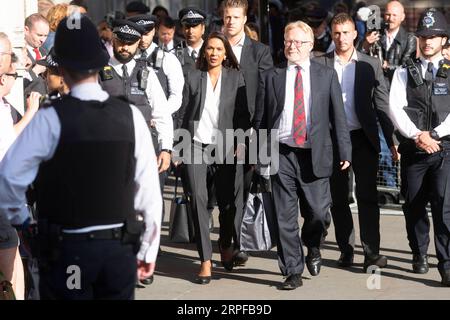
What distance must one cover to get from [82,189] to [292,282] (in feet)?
12.3

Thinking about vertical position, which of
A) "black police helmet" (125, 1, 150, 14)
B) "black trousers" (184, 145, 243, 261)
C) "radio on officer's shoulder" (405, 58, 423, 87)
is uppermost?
"black police helmet" (125, 1, 150, 14)

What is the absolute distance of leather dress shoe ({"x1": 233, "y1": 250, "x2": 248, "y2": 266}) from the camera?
31.4 ft

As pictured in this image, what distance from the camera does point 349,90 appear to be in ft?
→ 31.0

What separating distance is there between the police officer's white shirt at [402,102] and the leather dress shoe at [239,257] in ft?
5.48

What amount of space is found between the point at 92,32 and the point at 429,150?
4.03m

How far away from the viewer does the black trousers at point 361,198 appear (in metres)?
9.46

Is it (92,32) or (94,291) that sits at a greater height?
(92,32)

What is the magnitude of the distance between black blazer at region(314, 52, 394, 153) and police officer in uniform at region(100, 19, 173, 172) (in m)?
1.43

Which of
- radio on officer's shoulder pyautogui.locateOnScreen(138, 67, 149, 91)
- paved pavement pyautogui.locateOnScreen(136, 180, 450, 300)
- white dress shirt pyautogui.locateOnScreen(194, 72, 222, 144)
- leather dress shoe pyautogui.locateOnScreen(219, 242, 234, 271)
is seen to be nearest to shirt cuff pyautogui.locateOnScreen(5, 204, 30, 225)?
paved pavement pyautogui.locateOnScreen(136, 180, 450, 300)

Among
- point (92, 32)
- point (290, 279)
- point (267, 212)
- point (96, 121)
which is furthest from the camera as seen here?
Result: point (267, 212)

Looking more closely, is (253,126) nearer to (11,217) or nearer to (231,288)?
(231,288)

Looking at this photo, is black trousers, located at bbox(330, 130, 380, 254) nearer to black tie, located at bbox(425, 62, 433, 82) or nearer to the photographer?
black tie, located at bbox(425, 62, 433, 82)

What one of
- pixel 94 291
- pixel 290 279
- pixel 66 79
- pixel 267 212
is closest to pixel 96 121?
pixel 66 79

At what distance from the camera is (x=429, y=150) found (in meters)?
8.94
